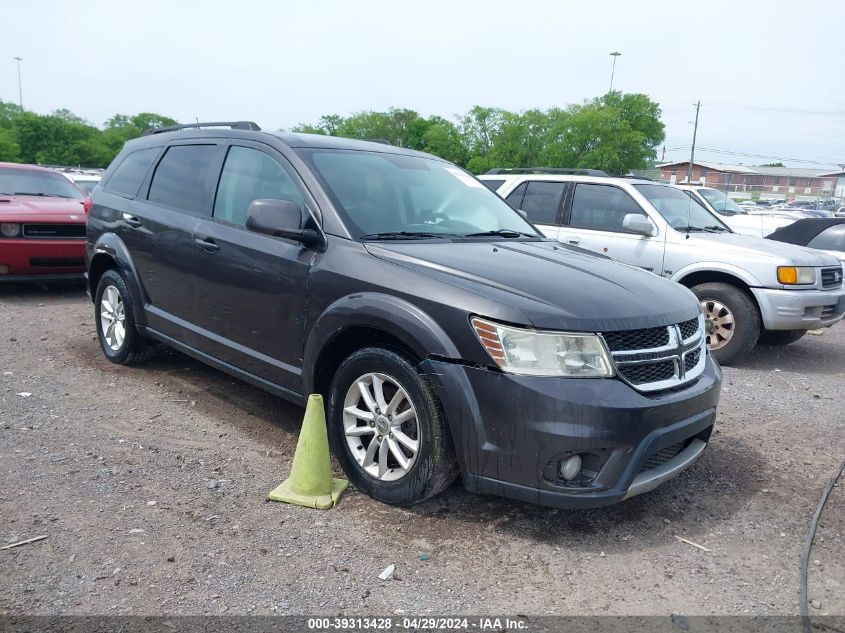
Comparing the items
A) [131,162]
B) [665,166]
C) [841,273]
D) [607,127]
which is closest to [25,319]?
[131,162]

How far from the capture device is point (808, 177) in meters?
93.6

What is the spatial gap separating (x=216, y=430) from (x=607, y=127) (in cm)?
6887

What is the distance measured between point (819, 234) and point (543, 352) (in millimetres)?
8457

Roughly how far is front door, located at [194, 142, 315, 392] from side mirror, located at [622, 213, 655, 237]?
4.09m

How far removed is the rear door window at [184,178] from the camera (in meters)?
4.56

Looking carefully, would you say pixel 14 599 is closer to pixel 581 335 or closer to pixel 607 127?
pixel 581 335

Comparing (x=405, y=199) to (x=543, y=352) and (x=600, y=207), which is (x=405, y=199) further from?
(x=600, y=207)

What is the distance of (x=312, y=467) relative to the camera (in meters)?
3.42

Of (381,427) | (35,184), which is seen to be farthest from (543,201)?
(35,184)

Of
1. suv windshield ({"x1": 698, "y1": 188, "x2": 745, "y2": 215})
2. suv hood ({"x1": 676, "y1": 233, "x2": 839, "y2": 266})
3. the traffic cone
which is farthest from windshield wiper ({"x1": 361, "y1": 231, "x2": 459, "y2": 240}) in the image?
suv windshield ({"x1": 698, "y1": 188, "x2": 745, "y2": 215})

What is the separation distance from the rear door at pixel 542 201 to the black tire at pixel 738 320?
1.88 m

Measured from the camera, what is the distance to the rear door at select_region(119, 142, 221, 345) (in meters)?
4.52

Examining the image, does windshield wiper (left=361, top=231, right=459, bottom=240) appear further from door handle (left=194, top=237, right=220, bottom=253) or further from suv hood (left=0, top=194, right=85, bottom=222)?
suv hood (left=0, top=194, right=85, bottom=222)

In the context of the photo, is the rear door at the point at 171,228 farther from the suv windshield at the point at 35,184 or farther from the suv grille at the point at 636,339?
the suv windshield at the point at 35,184
